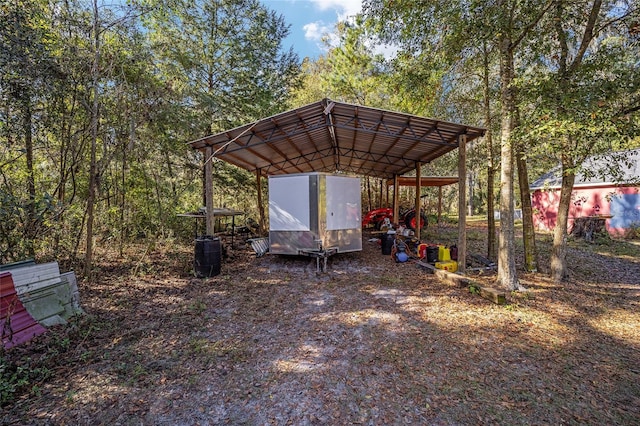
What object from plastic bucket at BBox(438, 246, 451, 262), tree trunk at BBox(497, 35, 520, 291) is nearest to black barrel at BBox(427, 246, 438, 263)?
plastic bucket at BBox(438, 246, 451, 262)

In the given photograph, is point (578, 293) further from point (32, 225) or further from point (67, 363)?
point (32, 225)

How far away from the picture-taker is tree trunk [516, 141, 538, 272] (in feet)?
19.0

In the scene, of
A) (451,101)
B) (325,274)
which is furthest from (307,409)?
(451,101)

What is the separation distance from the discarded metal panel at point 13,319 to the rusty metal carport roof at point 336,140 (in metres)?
3.68

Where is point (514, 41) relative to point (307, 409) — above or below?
above

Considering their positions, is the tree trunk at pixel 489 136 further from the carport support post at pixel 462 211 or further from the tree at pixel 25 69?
the tree at pixel 25 69

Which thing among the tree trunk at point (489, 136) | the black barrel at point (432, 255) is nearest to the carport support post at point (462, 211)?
the tree trunk at point (489, 136)

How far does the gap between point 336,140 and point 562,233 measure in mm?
6019

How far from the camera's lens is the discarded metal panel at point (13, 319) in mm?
2978

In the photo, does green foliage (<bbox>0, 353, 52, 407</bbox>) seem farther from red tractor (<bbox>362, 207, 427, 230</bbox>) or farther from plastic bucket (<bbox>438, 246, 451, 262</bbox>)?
red tractor (<bbox>362, 207, 427, 230</bbox>)

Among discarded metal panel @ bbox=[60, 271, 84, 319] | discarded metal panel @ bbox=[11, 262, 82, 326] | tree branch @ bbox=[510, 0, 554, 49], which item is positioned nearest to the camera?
discarded metal panel @ bbox=[11, 262, 82, 326]

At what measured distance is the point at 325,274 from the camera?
251 inches

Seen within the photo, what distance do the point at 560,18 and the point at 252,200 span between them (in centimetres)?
1331

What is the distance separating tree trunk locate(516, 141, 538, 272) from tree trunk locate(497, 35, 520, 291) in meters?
1.08
